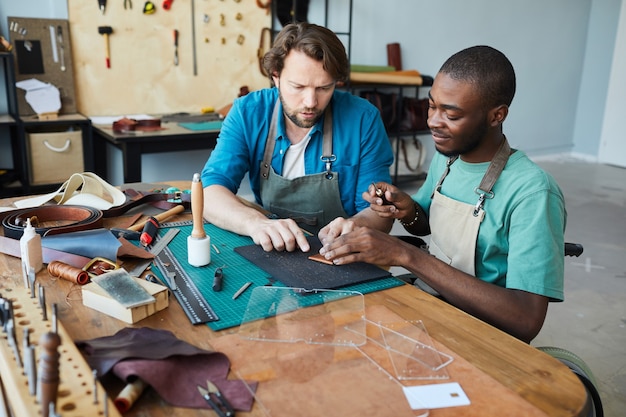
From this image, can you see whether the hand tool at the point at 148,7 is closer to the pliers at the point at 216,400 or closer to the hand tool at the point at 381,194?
the hand tool at the point at 381,194

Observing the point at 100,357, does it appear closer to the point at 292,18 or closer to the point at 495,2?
the point at 292,18

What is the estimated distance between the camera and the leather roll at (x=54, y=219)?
180cm

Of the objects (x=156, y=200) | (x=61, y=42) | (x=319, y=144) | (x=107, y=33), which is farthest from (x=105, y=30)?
(x=319, y=144)

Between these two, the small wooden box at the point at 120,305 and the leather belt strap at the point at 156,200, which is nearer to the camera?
the small wooden box at the point at 120,305

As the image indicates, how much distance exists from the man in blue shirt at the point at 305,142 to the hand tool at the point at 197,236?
0.59m

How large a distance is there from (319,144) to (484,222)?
90 centimetres

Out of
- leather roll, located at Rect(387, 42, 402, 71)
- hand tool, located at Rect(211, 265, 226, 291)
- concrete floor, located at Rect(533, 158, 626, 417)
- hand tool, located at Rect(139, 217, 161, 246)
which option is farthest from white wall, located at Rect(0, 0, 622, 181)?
hand tool, located at Rect(211, 265, 226, 291)

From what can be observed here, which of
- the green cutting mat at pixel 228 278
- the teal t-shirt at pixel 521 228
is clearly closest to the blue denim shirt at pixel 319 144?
the green cutting mat at pixel 228 278

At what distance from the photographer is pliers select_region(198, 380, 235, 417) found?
98 centimetres

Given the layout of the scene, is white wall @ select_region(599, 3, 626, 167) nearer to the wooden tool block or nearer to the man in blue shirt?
the man in blue shirt

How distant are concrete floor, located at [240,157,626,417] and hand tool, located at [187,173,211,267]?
2058 mm

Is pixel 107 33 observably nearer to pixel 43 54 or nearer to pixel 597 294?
pixel 43 54

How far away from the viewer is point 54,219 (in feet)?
6.58

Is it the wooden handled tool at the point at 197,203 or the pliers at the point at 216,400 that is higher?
the wooden handled tool at the point at 197,203
